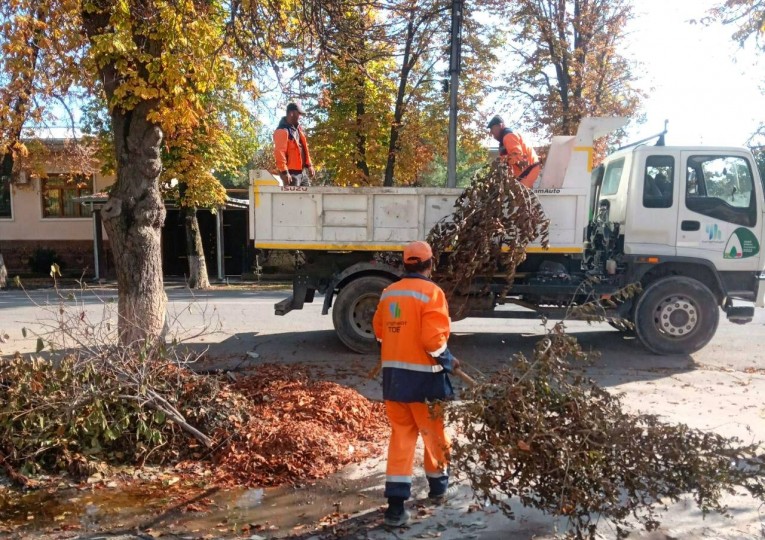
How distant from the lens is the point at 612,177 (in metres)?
8.23

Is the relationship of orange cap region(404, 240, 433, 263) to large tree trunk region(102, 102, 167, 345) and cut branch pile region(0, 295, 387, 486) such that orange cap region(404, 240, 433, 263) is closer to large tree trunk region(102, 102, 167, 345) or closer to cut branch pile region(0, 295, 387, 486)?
cut branch pile region(0, 295, 387, 486)

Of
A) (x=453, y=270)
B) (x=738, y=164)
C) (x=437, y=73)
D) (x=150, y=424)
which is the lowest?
(x=150, y=424)

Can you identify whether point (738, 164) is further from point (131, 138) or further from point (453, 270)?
point (131, 138)

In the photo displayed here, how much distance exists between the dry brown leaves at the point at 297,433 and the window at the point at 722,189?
4736 millimetres

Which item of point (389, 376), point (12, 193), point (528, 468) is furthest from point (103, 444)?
point (12, 193)

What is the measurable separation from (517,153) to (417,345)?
4109 mm

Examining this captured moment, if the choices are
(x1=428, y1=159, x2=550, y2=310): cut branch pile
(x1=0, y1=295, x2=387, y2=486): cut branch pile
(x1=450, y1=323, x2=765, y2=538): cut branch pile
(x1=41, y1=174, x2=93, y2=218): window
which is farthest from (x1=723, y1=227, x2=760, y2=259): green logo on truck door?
(x1=41, y1=174, x2=93, y2=218): window

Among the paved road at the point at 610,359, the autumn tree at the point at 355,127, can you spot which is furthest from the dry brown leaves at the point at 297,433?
the autumn tree at the point at 355,127

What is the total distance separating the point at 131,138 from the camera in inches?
255

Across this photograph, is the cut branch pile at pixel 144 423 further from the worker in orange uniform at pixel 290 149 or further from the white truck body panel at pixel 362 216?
the worker in orange uniform at pixel 290 149

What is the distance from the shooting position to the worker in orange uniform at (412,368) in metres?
3.57

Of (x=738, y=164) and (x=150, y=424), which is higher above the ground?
(x=738, y=164)

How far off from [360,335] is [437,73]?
37.2ft

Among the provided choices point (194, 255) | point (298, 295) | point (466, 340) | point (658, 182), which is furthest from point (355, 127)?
point (658, 182)
